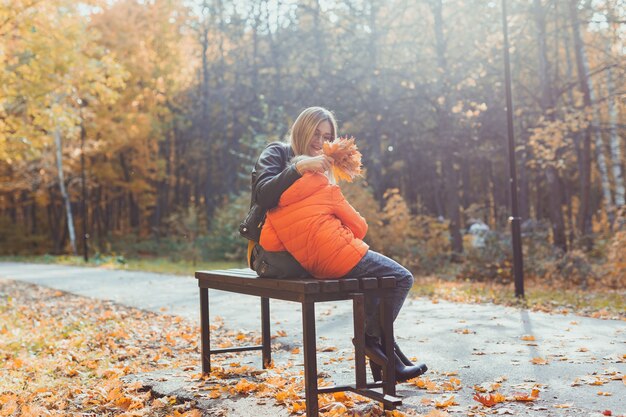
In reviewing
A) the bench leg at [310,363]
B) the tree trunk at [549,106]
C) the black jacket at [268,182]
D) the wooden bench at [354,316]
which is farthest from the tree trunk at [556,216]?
the bench leg at [310,363]

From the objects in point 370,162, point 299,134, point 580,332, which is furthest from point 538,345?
point 370,162

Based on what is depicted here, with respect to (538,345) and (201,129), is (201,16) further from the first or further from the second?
(538,345)

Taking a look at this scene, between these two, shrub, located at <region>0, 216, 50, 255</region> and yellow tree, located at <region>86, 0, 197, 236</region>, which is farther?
shrub, located at <region>0, 216, 50, 255</region>

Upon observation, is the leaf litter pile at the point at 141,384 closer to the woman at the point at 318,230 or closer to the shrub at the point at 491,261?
the woman at the point at 318,230

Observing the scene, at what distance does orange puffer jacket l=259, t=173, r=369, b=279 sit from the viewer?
4254mm

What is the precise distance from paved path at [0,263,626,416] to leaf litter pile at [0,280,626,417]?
0.39 feet

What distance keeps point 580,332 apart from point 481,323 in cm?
122

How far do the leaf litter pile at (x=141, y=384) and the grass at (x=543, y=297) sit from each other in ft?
14.2

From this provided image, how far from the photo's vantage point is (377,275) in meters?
4.31

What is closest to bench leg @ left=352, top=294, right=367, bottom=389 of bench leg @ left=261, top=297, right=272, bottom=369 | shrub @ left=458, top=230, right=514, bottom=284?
bench leg @ left=261, top=297, right=272, bottom=369

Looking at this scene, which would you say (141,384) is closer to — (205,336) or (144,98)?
(205,336)

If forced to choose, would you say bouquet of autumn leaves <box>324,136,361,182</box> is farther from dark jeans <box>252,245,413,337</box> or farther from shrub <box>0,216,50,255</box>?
shrub <box>0,216,50,255</box>

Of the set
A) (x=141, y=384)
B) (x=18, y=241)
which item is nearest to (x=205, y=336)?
(x=141, y=384)

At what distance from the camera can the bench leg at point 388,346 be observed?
4184 mm
